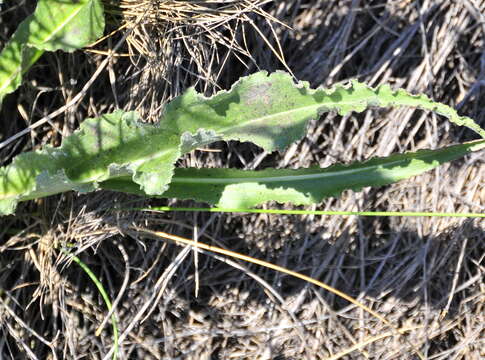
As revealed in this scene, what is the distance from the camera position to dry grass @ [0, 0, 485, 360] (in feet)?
4.62

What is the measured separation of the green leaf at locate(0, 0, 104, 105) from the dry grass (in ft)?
0.34

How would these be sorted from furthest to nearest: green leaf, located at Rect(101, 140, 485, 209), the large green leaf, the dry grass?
1. the dry grass
2. green leaf, located at Rect(101, 140, 485, 209)
3. the large green leaf

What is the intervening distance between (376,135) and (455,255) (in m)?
0.33

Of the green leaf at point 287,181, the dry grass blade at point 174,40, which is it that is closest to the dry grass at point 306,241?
the dry grass blade at point 174,40

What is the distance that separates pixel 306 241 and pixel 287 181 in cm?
30

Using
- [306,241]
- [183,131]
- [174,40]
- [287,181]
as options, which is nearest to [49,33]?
[174,40]

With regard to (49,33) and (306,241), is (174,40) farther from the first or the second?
(306,241)

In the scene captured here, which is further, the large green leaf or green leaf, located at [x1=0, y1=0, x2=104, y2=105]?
green leaf, located at [x1=0, y1=0, x2=104, y2=105]

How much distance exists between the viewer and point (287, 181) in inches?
49.3

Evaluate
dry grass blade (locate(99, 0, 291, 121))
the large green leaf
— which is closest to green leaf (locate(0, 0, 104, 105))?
dry grass blade (locate(99, 0, 291, 121))

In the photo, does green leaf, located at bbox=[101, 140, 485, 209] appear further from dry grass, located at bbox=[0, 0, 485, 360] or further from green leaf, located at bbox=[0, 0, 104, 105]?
green leaf, located at bbox=[0, 0, 104, 105]

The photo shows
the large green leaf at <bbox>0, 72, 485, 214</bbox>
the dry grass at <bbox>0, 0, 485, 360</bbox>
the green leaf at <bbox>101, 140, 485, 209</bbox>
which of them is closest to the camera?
the large green leaf at <bbox>0, 72, 485, 214</bbox>

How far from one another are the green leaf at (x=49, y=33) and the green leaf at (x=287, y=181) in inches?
10.9

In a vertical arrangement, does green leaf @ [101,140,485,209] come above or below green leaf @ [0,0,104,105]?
below
